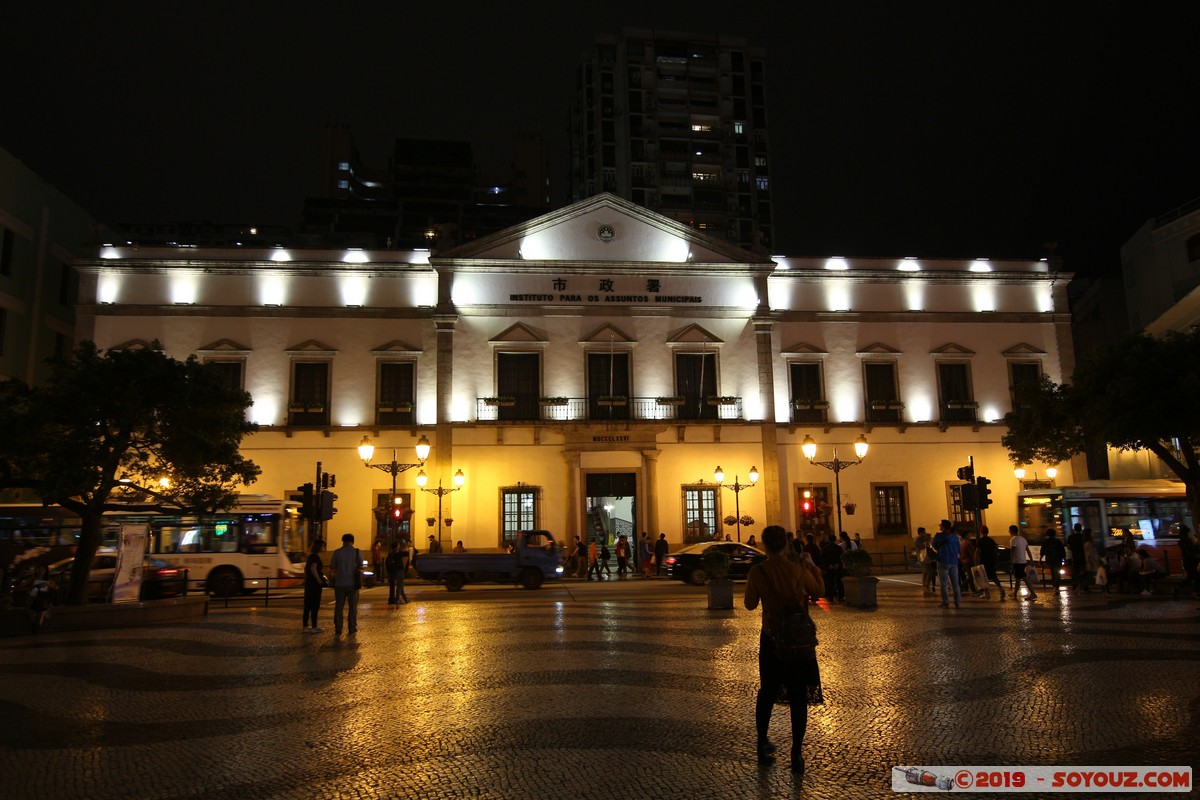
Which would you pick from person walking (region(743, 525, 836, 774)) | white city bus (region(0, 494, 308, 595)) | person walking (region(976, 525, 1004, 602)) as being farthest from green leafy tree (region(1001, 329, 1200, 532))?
white city bus (region(0, 494, 308, 595))

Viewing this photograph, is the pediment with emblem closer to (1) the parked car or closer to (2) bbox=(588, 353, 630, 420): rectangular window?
(2) bbox=(588, 353, 630, 420): rectangular window

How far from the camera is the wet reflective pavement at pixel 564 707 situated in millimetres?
6285

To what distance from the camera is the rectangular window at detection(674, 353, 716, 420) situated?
3256cm

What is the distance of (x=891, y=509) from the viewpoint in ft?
109

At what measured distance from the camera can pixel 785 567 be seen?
21.5 feet

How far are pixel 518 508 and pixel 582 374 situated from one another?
552 centimetres

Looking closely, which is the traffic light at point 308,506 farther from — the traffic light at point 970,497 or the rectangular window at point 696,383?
the rectangular window at point 696,383

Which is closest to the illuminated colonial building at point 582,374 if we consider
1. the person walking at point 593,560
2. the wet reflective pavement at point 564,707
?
the person walking at point 593,560

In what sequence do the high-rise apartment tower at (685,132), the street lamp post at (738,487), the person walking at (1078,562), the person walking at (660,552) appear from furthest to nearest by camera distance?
the high-rise apartment tower at (685,132), the street lamp post at (738,487), the person walking at (660,552), the person walking at (1078,562)

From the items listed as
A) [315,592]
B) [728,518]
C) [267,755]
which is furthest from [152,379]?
[728,518]

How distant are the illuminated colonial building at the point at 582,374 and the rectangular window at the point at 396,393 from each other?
81mm

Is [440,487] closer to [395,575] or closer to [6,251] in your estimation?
[395,575]

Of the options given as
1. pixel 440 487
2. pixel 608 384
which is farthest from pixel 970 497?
pixel 440 487

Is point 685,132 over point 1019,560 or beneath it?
over
